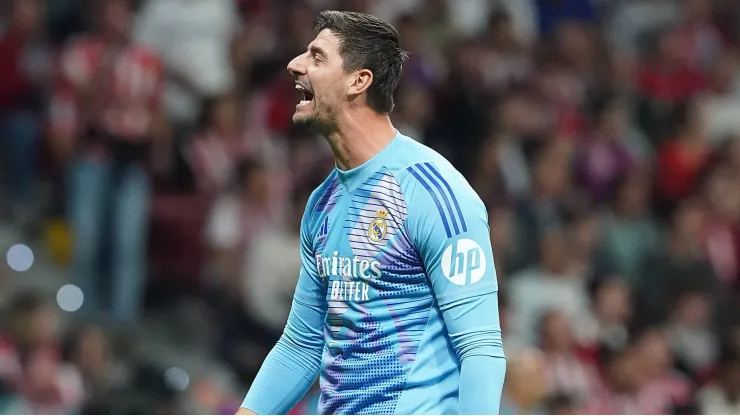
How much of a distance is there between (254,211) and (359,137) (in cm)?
513

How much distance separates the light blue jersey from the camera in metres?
3.31

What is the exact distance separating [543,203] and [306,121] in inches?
232

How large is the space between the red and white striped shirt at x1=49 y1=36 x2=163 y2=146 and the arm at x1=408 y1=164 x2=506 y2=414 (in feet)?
17.9

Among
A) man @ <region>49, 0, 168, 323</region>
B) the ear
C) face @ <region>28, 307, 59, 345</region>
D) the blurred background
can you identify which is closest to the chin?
the ear

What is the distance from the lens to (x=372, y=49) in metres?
3.52

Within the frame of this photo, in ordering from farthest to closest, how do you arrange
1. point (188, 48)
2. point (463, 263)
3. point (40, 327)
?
point (188, 48) < point (40, 327) < point (463, 263)

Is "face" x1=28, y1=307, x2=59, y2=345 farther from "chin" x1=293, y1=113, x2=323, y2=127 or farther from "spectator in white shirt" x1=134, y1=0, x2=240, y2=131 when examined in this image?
"chin" x1=293, y1=113, x2=323, y2=127

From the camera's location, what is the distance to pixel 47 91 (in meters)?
9.05

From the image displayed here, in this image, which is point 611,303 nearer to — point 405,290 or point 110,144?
point 110,144

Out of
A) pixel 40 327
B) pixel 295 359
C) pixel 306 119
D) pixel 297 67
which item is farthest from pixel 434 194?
pixel 40 327

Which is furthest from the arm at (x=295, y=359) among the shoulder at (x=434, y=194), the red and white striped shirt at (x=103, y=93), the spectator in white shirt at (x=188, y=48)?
the spectator in white shirt at (x=188, y=48)

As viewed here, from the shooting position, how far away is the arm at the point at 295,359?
3.74 m

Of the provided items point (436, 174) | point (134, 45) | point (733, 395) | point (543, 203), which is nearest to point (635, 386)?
point (733, 395)

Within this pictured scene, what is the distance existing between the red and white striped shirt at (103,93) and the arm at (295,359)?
4951 mm
